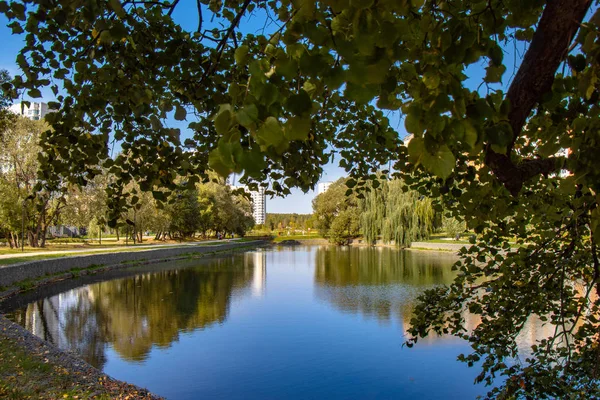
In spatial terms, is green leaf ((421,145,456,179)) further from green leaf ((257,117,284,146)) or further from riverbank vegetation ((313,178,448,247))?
riverbank vegetation ((313,178,448,247))

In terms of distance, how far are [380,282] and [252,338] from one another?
9.20 meters

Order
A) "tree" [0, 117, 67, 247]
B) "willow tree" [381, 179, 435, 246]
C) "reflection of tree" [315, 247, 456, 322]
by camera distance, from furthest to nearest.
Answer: "willow tree" [381, 179, 435, 246] < "tree" [0, 117, 67, 247] < "reflection of tree" [315, 247, 456, 322]

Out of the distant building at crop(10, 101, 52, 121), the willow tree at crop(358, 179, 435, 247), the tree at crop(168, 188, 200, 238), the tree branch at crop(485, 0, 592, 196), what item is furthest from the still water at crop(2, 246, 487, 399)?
the tree at crop(168, 188, 200, 238)

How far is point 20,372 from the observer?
6.05m

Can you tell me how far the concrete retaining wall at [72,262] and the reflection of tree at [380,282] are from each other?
952 centimetres

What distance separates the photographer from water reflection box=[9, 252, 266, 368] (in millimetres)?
9734

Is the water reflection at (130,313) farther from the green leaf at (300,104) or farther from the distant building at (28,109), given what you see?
the green leaf at (300,104)

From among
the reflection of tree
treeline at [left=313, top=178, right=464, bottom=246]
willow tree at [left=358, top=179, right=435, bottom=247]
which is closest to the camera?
the reflection of tree

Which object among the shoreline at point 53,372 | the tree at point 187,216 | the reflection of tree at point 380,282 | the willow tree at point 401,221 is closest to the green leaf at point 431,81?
the shoreline at point 53,372

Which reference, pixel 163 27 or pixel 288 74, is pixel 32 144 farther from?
pixel 288 74

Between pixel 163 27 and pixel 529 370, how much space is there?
338 centimetres

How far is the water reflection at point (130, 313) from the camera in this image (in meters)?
9.73

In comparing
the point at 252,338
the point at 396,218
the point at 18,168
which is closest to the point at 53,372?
the point at 252,338

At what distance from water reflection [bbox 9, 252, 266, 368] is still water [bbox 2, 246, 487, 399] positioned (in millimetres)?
35
